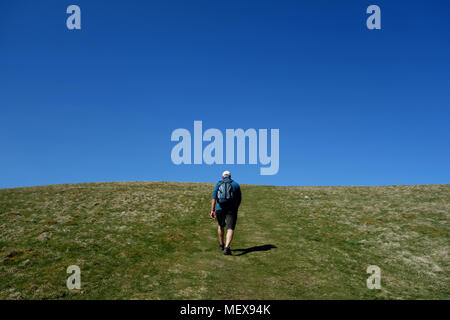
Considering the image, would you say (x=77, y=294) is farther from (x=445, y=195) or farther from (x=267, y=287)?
(x=445, y=195)

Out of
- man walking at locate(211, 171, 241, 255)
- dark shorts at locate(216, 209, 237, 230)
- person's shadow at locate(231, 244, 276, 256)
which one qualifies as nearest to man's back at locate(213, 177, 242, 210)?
man walking at locate(211, 171, 241, 255)

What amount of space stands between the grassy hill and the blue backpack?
2.25 meters

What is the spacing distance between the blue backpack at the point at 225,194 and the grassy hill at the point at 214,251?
7.38 feet

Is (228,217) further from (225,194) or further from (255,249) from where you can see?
(255,249)

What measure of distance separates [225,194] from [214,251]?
2.72 meters

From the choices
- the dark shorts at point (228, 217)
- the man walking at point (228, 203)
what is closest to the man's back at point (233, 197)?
the man walking at point (228, 203)

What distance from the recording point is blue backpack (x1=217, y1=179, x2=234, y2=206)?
1126cm

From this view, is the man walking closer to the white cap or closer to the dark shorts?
the dark shorts

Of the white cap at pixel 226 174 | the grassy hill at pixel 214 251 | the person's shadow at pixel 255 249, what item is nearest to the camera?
the grassy hill at pixel 214 251

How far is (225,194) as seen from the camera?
11.3 meters

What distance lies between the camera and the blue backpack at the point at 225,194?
36.9 feet

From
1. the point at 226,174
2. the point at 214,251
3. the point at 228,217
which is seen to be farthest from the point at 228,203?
the point at 214,251

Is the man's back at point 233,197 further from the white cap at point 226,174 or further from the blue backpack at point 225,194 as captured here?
the white cap at point 226,174
